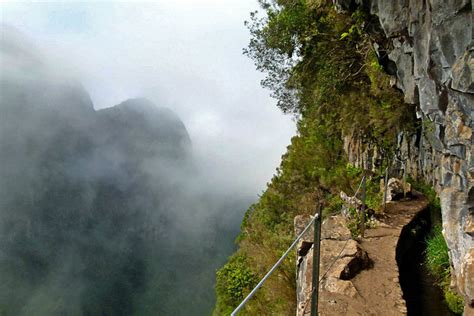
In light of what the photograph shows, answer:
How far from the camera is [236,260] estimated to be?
15453 mm

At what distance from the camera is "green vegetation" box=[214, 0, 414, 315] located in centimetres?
1009

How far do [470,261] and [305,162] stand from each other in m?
11.8

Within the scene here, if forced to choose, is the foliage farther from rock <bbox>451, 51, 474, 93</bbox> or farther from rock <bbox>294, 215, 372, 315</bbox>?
rock <bbox>451, 51, 474, 93</bbox>

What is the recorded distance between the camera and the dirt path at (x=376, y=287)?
4266mm

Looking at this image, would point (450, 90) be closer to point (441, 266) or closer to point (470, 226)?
point (470, 226)

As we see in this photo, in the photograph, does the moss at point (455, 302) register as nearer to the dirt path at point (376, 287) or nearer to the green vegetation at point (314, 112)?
the dirt path at point (376, 287)

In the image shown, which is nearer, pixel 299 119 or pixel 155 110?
pixel 299 119

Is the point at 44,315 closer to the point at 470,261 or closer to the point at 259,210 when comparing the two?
the point at 259,210

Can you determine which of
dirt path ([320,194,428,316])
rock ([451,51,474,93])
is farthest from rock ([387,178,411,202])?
rock ([451,51,474,93])

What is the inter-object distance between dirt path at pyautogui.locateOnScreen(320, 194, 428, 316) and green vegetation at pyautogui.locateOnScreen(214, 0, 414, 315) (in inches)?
63.9

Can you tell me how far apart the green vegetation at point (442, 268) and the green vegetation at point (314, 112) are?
2339mm

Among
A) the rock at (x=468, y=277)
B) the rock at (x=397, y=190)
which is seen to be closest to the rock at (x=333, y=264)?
the rock at (x=468, y=277)

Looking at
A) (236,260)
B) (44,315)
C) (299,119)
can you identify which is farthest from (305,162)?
(44,315)

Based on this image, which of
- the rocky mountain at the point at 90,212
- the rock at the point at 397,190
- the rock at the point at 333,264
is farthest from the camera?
the rocky mountain at the point at 90,212
